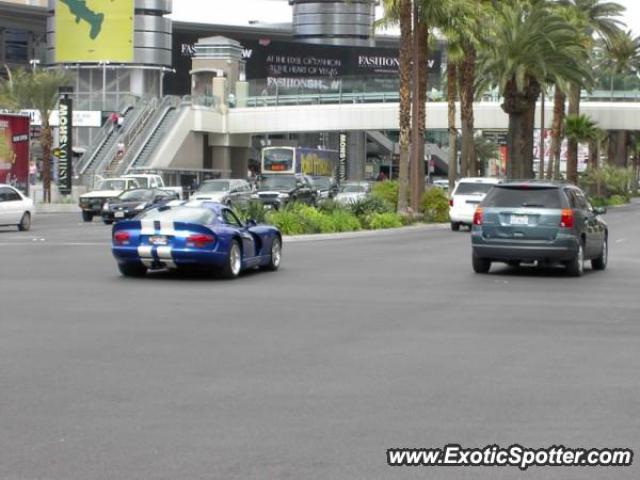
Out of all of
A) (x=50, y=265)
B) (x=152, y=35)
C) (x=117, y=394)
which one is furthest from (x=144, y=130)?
(x=117, y=394)

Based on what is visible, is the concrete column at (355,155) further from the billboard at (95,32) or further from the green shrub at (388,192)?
the green shrub at (388,192)

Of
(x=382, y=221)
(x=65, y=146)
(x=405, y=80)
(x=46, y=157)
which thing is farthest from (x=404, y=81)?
(x=65, y=146)

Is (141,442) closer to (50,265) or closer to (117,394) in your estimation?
(117,394)

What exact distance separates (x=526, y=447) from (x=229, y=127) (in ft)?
265

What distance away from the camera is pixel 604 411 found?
10078mm

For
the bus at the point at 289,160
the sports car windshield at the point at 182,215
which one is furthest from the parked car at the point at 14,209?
the bus at the point at 289,160

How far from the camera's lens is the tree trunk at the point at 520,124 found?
5884cm

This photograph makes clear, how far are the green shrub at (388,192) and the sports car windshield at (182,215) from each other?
1102 inches

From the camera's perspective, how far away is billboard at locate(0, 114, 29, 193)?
54.5 metres

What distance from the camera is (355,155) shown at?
11219 centimetres

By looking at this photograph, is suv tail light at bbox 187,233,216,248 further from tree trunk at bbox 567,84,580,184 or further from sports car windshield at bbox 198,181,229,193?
tree trunk at bbox 567,84,580,184

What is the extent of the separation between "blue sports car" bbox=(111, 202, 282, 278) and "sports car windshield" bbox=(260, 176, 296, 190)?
34187mm

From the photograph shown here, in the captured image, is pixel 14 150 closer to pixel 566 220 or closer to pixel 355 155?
pixel 566 220

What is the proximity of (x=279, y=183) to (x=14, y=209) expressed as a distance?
18.2 meters
